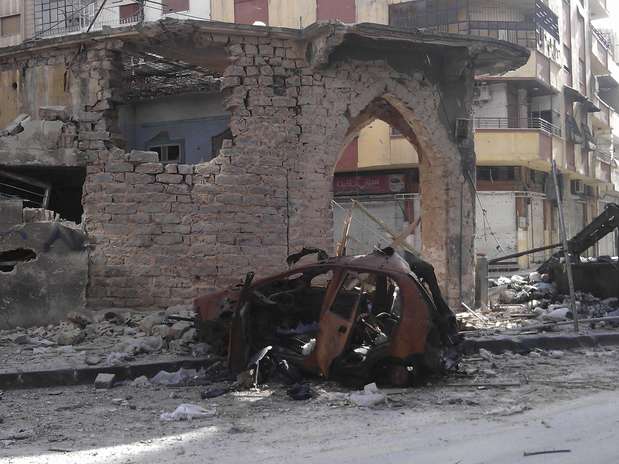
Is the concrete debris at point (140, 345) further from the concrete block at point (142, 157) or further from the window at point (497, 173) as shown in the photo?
the window at point (497, 173)

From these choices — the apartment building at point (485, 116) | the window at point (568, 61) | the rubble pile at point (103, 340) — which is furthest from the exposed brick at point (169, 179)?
the window at point (568, 61)

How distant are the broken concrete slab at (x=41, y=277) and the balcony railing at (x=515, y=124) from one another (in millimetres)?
18902

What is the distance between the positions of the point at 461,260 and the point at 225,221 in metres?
4.44

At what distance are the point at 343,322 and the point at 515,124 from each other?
21926 millimetres

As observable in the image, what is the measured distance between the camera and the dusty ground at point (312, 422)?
15.2 feet

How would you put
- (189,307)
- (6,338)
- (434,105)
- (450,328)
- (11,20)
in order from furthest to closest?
(11,20)
(434,105)
(189,307)
(6,338)
(450,328)

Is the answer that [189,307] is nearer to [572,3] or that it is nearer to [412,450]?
[412,450]

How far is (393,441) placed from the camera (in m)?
4.86

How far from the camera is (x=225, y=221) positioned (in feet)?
32.8

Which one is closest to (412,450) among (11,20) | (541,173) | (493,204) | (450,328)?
(450,328)

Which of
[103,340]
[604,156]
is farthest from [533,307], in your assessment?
[604,156]

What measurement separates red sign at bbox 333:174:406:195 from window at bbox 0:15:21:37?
16392 millimetres

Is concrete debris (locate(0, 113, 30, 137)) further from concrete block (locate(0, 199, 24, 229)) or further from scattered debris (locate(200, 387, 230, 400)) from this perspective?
scattered debris (locate(200, 387, 230, 400))

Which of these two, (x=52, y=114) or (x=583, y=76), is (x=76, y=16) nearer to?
(x=52, y=114)
